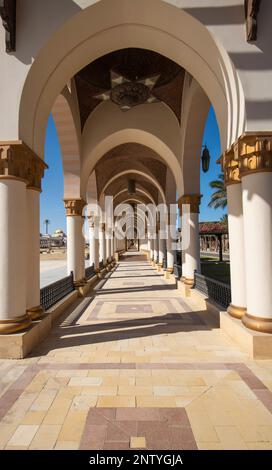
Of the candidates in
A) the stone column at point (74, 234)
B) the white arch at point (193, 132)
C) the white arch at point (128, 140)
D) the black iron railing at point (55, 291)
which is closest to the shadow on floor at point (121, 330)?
the black iron railing at point (55, 291)

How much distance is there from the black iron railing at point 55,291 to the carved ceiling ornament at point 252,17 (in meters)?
6.18

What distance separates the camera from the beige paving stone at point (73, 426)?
8.21 ft

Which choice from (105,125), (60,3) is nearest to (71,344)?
(60,3)

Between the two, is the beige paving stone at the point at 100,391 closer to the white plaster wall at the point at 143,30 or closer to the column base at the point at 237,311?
the column base at the point at 237,311

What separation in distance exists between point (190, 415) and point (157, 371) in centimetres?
109

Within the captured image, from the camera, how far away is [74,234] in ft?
31.9

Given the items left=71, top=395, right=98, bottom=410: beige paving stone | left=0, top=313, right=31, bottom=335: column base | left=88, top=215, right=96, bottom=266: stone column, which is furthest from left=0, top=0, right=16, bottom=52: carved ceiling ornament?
left=88, top=215, right=96, bottom=266: stone column

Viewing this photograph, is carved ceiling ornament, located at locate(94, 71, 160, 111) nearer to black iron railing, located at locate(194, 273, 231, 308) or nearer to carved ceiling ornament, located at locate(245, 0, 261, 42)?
carved ceiling ornament, located at locate(245, 0, 261, 42)

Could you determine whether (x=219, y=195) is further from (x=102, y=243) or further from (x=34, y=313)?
(x=34, y=313)

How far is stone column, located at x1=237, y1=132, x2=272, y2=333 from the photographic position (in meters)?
4.20

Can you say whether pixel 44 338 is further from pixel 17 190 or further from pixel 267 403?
pixel 267 403

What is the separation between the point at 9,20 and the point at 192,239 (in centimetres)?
705

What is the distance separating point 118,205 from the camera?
30.8m
